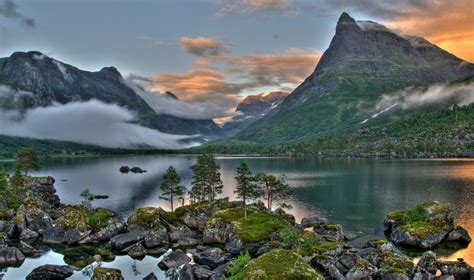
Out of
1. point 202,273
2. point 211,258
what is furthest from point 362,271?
point 211,258

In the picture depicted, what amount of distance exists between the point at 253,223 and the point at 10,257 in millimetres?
54389

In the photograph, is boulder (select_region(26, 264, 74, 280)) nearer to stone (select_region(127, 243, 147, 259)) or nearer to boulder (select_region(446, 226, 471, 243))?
stone (select_region(127, 243, 147, 259))

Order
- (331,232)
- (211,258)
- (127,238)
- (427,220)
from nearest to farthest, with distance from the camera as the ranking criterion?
(211,258) < (127,238) < (331,232) < (427,220)

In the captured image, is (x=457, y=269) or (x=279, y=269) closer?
(x=279, y=269)

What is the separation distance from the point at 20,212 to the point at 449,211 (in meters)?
114

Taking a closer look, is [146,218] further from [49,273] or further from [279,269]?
[279,269]

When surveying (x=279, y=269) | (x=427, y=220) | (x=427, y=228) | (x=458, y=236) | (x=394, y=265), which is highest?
(x=279, y=269)

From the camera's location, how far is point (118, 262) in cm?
8525

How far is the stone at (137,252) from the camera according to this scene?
89938 millimetres

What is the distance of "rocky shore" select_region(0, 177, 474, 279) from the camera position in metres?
71.4

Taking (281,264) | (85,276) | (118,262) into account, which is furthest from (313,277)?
(118,262)

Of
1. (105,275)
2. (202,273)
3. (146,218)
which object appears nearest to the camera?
(105,275)

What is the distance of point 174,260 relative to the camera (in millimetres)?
81688

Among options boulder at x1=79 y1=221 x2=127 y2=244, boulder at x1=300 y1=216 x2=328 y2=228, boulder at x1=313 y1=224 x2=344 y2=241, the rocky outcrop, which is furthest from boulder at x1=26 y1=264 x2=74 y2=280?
the rocky outcrop
